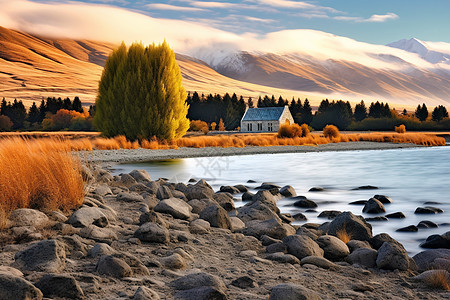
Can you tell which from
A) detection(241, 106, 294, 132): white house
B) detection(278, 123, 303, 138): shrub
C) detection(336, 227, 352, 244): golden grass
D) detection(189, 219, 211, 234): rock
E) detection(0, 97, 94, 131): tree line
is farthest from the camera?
detection(0, 97, 94, 131): tree line

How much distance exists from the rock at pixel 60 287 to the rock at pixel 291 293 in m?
1.54

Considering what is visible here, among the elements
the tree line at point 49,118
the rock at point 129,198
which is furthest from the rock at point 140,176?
the tree line at point 49,118

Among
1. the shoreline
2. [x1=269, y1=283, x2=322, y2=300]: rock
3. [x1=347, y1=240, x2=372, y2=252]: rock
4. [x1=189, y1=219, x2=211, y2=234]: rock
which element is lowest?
the shoreline

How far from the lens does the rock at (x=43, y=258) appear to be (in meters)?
4.12

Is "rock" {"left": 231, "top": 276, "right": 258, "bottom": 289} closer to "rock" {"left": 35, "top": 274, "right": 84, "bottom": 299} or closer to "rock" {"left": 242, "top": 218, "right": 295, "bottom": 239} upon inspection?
"rock" {"left": 35, "top": 274, "right": 84, "bottom": 299}

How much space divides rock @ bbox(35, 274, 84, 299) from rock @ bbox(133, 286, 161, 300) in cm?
42

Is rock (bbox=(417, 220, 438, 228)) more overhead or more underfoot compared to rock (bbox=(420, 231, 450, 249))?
more underfoot

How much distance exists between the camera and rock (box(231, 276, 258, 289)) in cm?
420

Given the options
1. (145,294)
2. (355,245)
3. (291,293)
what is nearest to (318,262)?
(355,245)

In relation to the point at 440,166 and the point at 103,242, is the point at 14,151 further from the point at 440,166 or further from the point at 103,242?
the point at 440,166

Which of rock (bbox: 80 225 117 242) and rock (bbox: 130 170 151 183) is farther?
rock (bbox: 130 170 151 183)

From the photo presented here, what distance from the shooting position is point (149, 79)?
30.4 m

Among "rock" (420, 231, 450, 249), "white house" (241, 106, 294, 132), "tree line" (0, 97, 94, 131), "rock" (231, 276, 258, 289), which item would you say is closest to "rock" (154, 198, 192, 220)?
"rock" (231, 276, 258, 289)

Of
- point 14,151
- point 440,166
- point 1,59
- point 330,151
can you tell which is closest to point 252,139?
point 330,151
